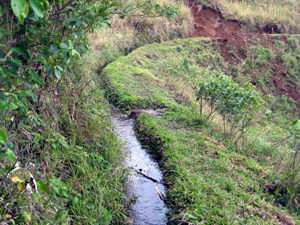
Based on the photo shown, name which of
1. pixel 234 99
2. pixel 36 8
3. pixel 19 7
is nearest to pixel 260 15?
pixel 234 99

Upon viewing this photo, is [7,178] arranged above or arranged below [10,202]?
above

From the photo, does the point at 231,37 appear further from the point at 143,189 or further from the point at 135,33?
the point at 143,189

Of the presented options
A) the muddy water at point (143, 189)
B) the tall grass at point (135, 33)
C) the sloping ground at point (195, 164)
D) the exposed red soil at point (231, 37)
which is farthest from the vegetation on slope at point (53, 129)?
the exposed red soil at point (231, 37)

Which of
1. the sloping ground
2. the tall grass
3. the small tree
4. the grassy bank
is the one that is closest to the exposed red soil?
the grassy bank

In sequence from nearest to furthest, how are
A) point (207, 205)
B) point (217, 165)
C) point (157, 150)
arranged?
point (207, 205), point (217, 165), point (157, 150)

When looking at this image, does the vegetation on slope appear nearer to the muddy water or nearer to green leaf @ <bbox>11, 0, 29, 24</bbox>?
the muddy water

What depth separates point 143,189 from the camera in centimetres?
342

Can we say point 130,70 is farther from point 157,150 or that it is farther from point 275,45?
point 275,45

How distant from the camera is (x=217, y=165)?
12.2ft

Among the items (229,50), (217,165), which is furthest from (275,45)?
(217,165)

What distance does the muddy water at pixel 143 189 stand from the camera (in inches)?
116

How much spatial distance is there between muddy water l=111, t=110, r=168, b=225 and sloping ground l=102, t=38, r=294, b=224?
0.15 metres

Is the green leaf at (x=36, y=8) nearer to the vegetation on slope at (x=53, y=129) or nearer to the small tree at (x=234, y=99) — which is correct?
the vegetation on slope at (x=53, y=129)

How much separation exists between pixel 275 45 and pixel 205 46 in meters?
5.34
